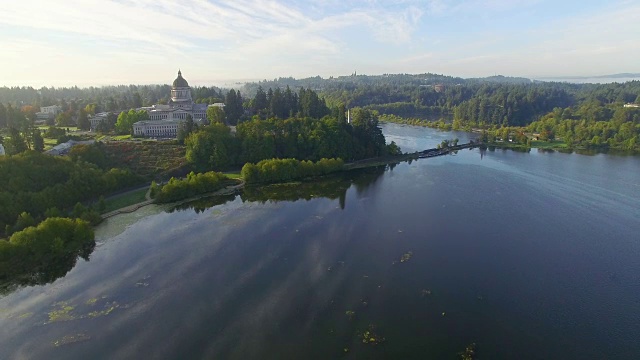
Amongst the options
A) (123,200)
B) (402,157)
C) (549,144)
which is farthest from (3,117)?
(549,144)

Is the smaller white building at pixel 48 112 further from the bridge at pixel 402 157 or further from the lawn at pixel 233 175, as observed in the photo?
the bridge at pixel 402 157

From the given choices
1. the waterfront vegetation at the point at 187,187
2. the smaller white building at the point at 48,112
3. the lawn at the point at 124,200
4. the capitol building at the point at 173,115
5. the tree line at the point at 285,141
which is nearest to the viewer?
the lawn at the point at 124,200

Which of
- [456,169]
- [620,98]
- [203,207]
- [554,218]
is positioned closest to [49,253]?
[203,207]

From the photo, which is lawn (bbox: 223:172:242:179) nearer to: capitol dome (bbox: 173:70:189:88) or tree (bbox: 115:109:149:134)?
tree (bbox: 115:109:149:134)

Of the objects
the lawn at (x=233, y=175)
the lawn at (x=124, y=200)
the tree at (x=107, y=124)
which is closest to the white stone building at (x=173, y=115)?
the tree at (x=107, y=124)

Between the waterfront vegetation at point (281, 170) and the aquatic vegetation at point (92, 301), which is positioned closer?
the aquatic vegetation at point (92, 301)

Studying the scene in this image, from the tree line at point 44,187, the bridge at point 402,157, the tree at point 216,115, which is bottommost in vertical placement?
the bridge at point 402,157

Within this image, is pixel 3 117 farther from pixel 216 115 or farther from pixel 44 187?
pixel 44 187
